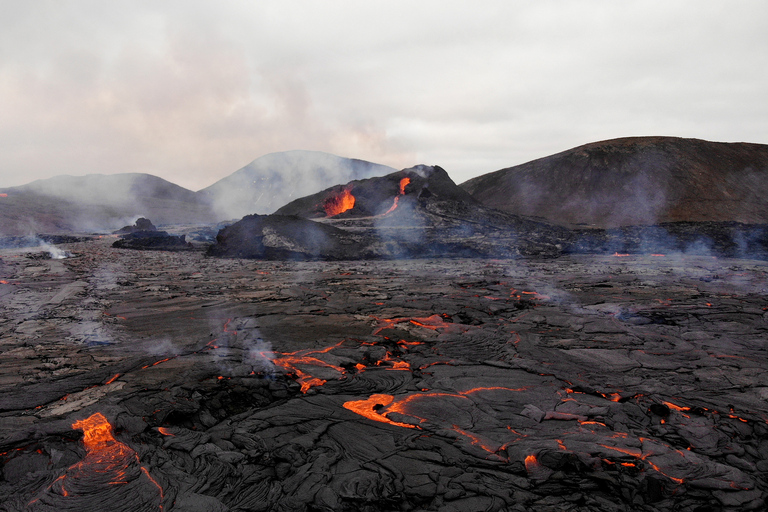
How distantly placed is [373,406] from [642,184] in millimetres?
72262

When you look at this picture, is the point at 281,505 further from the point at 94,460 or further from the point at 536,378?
the point at 536,378

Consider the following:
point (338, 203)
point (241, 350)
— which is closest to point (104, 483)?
point (241, 350)

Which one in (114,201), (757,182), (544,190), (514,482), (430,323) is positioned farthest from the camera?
(114,201)

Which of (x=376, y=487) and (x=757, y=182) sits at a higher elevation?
(x=757, y=182)

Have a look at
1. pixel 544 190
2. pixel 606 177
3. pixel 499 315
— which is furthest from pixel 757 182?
pixel 499 315

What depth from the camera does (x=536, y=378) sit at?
23.8ft

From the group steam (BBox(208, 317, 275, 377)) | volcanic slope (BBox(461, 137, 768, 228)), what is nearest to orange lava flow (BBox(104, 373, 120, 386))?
steam (BBox(208, 317, 275, 377))

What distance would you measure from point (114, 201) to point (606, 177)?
4174 inches

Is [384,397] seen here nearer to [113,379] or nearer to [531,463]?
[531,463]

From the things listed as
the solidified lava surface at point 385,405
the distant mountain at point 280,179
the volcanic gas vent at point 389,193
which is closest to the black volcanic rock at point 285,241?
the volcanic gas vent at point 389,193

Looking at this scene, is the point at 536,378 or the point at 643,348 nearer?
the point at 536,378

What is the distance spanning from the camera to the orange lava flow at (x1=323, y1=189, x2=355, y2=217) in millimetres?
44844

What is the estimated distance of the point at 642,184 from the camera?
64.4 meters

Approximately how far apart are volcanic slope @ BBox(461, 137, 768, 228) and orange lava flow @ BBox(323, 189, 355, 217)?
101 feet
